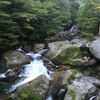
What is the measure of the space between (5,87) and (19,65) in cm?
244

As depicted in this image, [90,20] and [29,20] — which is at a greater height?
[29,20]

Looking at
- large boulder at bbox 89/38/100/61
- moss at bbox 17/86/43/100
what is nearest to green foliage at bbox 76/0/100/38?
large boulder at bbox 89/38/100/61

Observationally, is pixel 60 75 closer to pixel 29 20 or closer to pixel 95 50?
pixel 95 50

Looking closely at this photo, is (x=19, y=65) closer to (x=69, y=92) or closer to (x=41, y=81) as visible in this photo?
(x=41, y=81)

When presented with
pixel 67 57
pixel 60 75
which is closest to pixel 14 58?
pixel 60 75

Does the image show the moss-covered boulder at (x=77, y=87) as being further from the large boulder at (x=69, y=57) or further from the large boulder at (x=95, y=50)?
the large boulder at (x=95, y=50)

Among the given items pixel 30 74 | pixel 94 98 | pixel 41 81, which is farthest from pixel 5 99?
pixel 94 98

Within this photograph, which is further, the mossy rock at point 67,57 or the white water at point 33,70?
the mossy rock at point 67,57

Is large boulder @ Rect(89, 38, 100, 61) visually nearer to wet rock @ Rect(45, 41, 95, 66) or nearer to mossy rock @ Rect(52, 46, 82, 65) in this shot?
wet rock @ Rect(45, 41, 95, 66)

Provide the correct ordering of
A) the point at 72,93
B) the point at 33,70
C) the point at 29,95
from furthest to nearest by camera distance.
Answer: the point at 33,70, the point at 72,93, the point at 29,95

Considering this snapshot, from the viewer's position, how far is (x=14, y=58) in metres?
8.81

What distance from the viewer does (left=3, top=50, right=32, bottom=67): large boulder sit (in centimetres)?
834

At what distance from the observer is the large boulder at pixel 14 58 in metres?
8.34

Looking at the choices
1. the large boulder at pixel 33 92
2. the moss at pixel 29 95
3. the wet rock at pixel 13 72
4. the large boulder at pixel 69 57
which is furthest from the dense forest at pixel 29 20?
the moss at pixel 29 95
